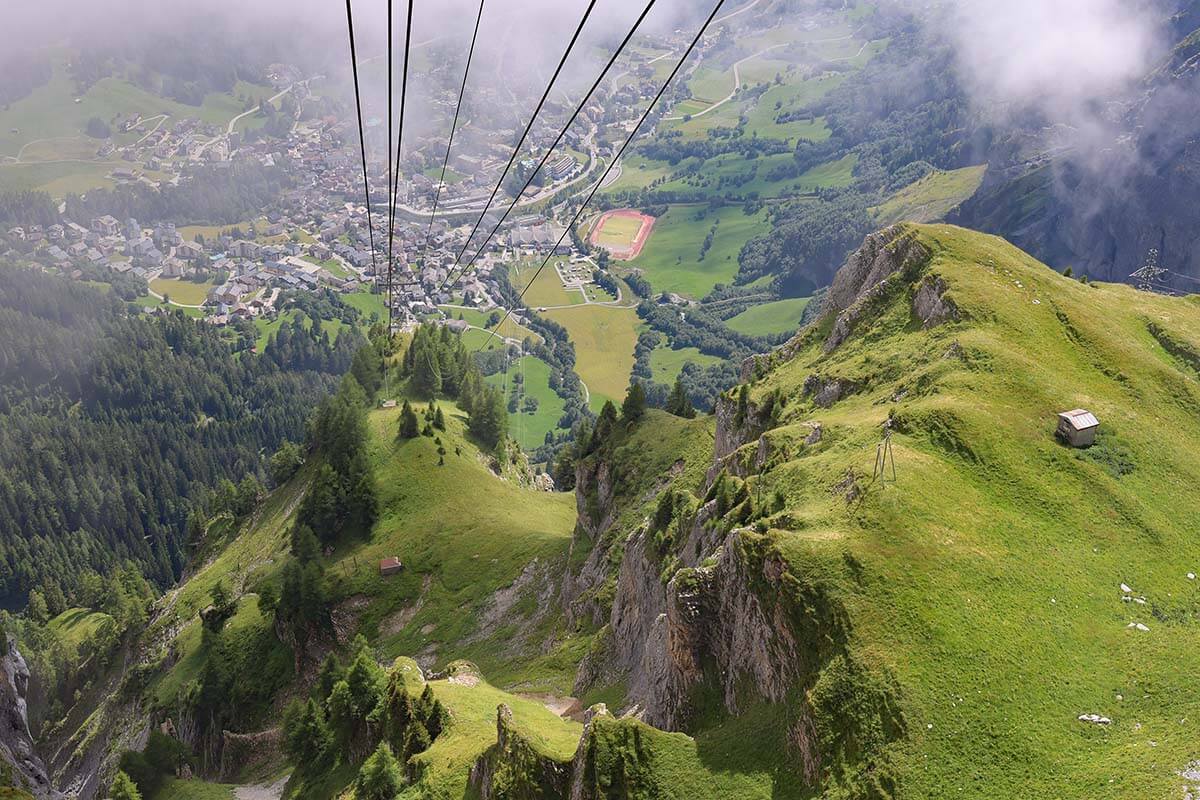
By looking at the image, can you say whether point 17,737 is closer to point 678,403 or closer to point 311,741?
point 311,741

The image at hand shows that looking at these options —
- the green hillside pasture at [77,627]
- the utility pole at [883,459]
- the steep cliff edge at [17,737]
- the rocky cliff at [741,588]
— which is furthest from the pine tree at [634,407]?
the green hillside pasture at [77,627]

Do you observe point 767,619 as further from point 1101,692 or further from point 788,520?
point 1101,692

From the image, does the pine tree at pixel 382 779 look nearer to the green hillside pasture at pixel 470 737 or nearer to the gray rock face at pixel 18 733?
the green hillside pasture at pixel 470 737

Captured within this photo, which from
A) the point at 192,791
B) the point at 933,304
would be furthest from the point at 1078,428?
the point at 192,791

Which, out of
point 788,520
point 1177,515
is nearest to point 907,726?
point 788,520

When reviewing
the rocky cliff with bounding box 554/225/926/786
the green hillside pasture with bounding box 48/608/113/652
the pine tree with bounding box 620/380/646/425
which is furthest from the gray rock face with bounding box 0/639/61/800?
the pine tree with bounding box 620/380/646/425
